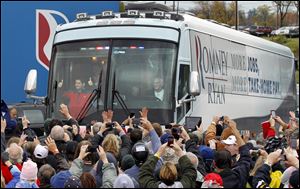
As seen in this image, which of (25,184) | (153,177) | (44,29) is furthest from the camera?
(44,29)

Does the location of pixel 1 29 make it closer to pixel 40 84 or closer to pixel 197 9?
pixel 40 84

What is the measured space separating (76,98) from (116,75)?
0.96 m

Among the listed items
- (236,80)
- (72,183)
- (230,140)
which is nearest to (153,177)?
(72,183)

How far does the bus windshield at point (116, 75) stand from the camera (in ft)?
45.5

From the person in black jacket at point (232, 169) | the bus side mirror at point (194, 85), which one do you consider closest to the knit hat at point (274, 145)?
the person in black jacket at point (232, 169)

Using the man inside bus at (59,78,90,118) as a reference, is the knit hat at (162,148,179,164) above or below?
below

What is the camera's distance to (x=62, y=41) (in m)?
14.9

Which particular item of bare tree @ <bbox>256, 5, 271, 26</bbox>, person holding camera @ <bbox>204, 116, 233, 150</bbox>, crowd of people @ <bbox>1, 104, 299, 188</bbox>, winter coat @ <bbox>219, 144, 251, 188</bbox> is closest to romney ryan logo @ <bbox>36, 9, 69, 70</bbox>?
person holding camera @ <bbox>204, 116, 233, 150</bbox>

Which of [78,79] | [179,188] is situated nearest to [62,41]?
[78,79]

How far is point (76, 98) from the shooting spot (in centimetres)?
1424

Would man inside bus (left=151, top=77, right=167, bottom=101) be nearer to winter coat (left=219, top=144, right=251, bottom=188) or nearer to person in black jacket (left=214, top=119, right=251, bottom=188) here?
person in black jacket (left=214, top=119, right=251, bottom=188)

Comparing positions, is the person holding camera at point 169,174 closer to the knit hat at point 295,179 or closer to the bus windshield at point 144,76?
the knit hat at point 295,179

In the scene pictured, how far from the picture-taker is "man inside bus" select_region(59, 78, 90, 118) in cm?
1411

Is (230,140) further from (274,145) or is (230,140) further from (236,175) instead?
(236,175)
